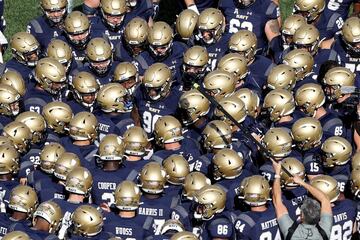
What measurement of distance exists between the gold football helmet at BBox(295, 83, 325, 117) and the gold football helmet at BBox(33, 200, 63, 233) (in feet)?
13.5

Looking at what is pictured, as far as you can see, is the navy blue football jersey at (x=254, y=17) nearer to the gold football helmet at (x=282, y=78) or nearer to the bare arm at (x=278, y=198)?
the gold football helmet at (x=282, y=78)

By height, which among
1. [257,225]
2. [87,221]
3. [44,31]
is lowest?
[257,225]

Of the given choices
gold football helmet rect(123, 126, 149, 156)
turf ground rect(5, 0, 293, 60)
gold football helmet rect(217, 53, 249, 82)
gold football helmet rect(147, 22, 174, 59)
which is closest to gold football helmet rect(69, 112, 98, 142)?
gold football helmet rect(123, 126, 149, 156)

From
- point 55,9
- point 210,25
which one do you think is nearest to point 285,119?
point 210,25

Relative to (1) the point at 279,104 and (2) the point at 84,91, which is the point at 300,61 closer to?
(1) the point at 279,104

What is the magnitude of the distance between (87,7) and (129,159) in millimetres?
4593

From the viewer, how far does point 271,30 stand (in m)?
22.0

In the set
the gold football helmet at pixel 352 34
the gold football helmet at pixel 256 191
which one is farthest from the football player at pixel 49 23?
the gold football helmet at pixel 256 191

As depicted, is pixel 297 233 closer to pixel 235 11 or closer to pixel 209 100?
pixel 209 100

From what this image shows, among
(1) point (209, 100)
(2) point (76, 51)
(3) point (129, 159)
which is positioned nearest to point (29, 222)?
(3) point (129, 159)

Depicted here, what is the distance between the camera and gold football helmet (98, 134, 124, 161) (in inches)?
739

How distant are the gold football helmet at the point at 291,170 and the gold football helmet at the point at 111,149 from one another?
2226 millimetres

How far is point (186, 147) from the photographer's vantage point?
64.4 ft

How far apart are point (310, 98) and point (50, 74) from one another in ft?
13.0
